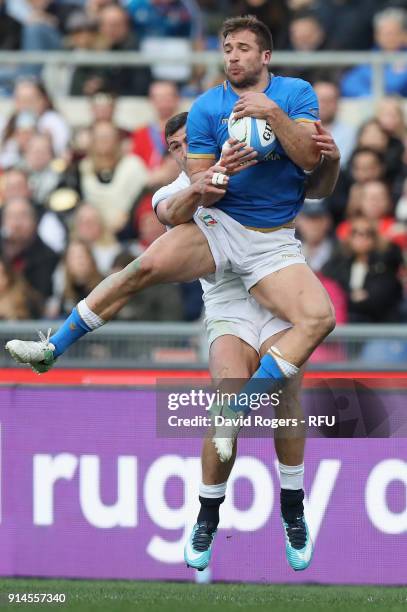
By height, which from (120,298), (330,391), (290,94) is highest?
(290,94)

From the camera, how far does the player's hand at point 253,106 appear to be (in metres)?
8.12

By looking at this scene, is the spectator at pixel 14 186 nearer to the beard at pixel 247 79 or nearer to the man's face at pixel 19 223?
the man's face at pixel 19 223

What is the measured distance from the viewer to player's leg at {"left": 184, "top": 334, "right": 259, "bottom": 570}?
888cm

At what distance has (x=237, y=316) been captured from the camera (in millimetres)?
9062

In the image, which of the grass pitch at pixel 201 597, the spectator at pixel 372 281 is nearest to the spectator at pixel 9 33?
the spectator at pixel 372 281

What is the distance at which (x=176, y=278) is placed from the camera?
8.59 metres

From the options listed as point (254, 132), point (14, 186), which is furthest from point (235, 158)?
point (14, 186)

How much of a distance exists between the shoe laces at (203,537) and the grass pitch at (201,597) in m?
0.34

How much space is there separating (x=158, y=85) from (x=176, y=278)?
4964 mm

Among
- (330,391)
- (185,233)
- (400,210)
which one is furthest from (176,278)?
(400,210)

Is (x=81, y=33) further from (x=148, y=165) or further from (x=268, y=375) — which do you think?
(x=268, y=375)

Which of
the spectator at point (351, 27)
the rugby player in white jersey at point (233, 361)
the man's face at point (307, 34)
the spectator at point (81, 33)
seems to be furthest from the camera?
the spectator at point (81, 33)

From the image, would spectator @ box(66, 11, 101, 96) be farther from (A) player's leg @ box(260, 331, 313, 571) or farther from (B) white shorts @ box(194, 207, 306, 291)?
(A) player's leg @ box(260, 331, 313, 571)

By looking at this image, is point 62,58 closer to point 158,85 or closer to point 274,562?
point 158,85
